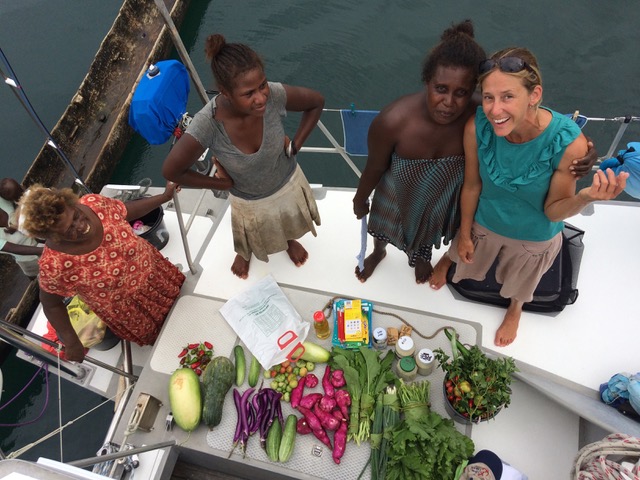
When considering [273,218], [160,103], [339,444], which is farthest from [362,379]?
[160,103]

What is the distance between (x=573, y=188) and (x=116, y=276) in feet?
7.37

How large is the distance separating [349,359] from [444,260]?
94cm

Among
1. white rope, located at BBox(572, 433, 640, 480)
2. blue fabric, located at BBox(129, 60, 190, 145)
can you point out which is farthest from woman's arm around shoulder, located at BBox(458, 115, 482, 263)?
blue fabric, located at BBox(129, 60, 190, 145)

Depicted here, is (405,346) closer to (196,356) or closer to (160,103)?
(196,356)

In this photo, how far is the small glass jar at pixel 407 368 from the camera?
2.46 metres

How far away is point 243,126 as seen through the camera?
86.5 inches

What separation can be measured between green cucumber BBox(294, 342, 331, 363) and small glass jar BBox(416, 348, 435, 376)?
54 centimetres

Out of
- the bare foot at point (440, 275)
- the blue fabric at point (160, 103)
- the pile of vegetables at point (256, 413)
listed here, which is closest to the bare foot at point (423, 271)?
the bare foot at point (440, 275)

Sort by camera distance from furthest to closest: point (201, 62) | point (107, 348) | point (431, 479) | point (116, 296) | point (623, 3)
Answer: point (201, 62)
point (623, 3)
point (107, 348)
point (116, 296)
point (431, 479)

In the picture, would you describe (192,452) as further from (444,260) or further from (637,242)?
(637,242)

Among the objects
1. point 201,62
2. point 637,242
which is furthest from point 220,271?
point 201,62

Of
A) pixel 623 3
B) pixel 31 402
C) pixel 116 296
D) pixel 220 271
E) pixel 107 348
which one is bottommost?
pixel 31 402

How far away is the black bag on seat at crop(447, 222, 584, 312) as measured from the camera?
2701 mm

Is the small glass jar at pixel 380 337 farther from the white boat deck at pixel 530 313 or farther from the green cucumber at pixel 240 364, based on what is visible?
the green cucumber at pixel 240 364
